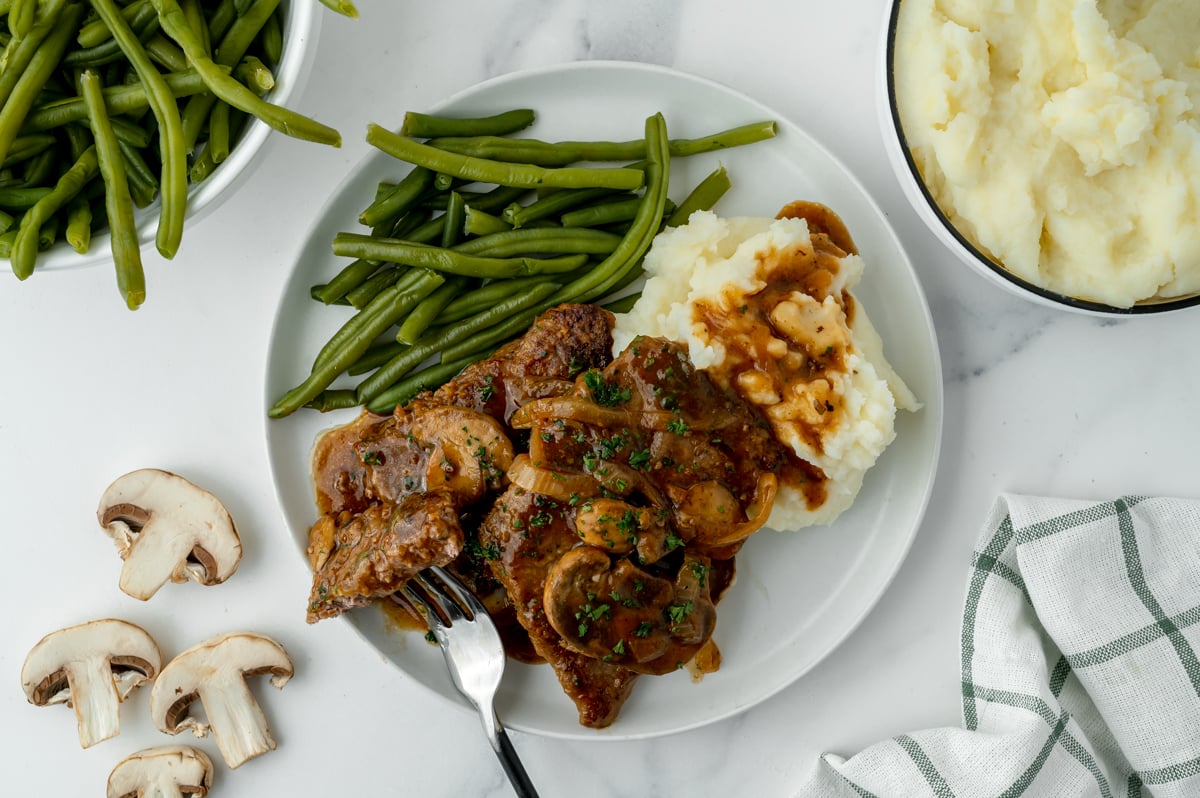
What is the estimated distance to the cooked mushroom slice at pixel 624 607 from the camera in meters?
3.88

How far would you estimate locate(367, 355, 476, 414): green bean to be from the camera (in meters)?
4.43

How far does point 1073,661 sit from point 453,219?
3.61 meters

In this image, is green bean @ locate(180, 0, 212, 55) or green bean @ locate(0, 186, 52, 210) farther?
green bean @ locate(0, 186, 52, 210)

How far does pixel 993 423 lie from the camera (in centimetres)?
473

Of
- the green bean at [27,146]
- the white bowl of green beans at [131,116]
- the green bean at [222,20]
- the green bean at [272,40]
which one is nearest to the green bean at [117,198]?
the white bowl of green beans at [131,116]

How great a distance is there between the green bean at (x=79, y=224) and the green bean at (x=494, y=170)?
1242 millimetres

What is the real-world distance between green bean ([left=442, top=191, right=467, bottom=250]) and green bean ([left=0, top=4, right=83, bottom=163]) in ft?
5.51

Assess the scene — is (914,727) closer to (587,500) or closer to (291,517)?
(587,500)

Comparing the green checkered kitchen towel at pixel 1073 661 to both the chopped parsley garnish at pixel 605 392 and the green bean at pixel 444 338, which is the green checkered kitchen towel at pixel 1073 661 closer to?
the chopped parsley garnish at pixel 605 392

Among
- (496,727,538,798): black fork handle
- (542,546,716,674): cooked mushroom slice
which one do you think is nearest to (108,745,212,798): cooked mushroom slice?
(496,727,538,798): black fork handle

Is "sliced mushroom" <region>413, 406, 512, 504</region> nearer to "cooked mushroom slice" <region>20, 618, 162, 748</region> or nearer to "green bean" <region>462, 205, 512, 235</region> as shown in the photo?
"green bean" <region>462, 205, 512, 235</region>

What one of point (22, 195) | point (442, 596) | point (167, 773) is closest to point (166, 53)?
point (22, 195)

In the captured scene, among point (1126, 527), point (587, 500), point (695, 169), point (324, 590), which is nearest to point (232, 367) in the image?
point (324, 590)

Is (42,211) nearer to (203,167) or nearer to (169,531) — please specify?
(203,167)
